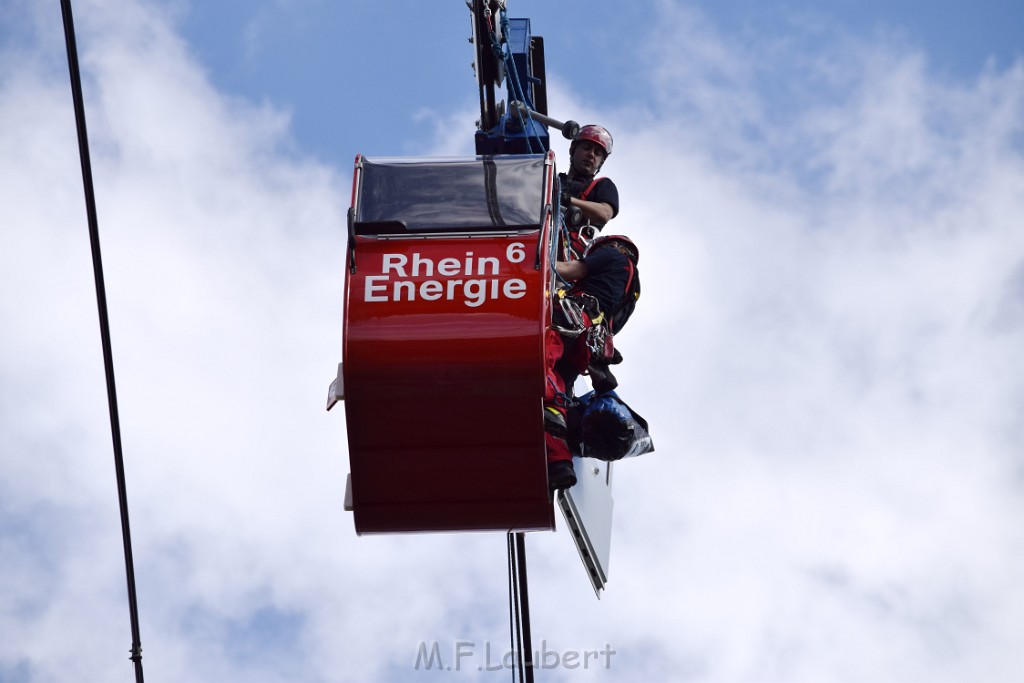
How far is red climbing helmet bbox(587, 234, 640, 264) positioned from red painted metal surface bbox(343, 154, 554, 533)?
1.64 meters

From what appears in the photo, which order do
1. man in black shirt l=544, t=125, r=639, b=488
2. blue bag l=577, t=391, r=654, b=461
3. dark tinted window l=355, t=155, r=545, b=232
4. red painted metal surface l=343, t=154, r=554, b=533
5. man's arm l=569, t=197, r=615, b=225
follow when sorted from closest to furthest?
red painted metal surface l=343, t=154, r=554, b=533 < dark tinted window l=355, t=155, r=545, b=232 < man in black shirt l=544, t=125, r=639, b=488 < blue bag l=577, t=391, r=654, b=461 < man's arm l=569, t=197, r=615, b=225

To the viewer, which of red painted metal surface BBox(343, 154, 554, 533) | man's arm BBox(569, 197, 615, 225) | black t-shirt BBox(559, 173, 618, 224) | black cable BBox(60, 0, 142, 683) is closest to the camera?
black cable BBox(60, 0, 142, 683)

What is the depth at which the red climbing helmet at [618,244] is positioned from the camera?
14.1m

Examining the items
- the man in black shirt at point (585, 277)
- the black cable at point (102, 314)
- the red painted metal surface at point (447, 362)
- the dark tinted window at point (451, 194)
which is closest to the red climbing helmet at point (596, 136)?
the man in black shirt at point (585, 277)

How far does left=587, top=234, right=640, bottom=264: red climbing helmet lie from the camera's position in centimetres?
1407

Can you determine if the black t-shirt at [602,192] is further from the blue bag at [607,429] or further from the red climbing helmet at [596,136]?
the blue bag at [607,429]

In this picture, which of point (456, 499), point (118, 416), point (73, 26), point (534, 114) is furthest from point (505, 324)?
point (534, 114)

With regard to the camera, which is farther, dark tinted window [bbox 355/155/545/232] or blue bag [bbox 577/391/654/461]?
blue bag [bbox 577/391/654/461]

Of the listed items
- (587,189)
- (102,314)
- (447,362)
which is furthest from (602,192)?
(102,314)

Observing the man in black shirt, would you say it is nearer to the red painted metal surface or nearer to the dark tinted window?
the red painted metal surface

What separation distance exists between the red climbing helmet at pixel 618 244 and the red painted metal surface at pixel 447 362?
164 centimetres

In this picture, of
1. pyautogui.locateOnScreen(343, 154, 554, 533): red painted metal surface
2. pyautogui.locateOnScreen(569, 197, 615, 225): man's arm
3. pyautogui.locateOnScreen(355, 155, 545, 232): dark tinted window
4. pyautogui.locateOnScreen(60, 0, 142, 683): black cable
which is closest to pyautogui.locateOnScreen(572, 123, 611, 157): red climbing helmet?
pyautogui.locateOnScreen(569, 197, 615, 225): man's arm

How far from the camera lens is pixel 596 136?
14.8 meters

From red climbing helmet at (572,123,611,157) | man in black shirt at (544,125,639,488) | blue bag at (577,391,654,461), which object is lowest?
blue bag at (577,391,654,461)
